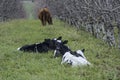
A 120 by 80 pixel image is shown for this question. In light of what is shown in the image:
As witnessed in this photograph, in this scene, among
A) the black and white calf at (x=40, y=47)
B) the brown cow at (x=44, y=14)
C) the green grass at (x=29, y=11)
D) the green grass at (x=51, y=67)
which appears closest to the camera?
the green grass at (x=51, y=67)

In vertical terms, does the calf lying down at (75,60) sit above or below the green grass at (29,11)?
above

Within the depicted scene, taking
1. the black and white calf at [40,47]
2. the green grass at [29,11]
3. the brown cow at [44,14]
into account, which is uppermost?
the black and white calf at [40,47]

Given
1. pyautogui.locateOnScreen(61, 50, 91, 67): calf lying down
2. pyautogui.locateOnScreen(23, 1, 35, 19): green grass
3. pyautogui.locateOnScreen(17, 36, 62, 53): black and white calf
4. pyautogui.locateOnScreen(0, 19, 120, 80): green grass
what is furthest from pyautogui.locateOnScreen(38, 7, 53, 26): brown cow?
pyautogui.locateOnScreen(23, 1, 35, 19): green grass

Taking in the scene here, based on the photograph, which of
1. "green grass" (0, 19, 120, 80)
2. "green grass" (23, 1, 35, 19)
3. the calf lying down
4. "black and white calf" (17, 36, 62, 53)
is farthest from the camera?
"green grass" (23, 1, 35, 19)

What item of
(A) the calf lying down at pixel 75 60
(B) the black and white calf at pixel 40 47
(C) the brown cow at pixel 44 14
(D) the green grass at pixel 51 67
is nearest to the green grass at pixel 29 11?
(C) the brown cow at pixel 44 14

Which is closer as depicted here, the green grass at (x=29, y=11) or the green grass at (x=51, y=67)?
the green grass at (x=51, y=67)

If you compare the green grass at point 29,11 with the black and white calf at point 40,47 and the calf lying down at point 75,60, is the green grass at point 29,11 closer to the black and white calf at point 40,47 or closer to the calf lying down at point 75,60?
the black and white calf at point 40,47

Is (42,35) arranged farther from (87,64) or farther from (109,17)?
(87,64)

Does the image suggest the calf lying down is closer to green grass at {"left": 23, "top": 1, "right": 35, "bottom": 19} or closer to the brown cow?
the brown cow

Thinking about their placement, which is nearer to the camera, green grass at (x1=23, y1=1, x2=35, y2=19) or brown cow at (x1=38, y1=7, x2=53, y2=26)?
brown cow at (x1=38, y1=7, x2=53, y2=26)

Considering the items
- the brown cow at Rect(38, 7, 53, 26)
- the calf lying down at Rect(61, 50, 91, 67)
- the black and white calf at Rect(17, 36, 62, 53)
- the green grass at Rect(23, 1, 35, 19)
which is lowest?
the green grass at Rect(23, 1, 35, 19)

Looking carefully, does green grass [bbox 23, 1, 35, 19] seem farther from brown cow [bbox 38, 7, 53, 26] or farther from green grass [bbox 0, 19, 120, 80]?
green grass [bbox 0, 19, 120, 80]

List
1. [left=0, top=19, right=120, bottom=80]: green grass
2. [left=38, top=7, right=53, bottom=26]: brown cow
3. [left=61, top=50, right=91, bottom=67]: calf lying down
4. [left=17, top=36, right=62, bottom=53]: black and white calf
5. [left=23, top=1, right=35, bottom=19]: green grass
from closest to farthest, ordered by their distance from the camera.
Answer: [left=0, top=19, right=120, bottom=80]: green grass, [left=61, top=50, right=91, bottom=67]: calf lying down, [left=17, top=36, right=62, bottom=53]: black and white calf, [left=38, top=7, right=53, bottom=26]: brown cow, [left=23, top=1, right=35, bottom=19]: green grass

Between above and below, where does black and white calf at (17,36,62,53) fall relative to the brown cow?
above
